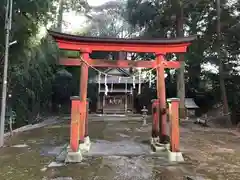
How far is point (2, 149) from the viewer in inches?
259

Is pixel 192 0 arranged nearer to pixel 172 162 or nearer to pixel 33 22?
pixel 33 22

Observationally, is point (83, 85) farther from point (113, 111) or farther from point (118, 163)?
point (113, 111)

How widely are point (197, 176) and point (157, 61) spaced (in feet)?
10.8

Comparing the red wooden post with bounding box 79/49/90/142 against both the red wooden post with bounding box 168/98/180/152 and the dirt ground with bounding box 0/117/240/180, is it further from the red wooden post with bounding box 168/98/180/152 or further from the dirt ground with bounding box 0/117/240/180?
the red wooden post with bounding box 168/98/180/152

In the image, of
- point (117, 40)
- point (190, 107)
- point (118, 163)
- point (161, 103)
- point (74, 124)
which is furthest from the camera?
point (190, 107)

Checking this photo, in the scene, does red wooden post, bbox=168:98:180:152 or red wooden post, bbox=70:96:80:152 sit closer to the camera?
red wooden post, bbox=70:96:80:152

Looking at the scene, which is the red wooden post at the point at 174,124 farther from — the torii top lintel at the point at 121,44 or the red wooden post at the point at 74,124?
the red wooden post at the point at 74,124

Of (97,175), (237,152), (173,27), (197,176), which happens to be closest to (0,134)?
(97,175)

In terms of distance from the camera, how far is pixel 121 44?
6.61m

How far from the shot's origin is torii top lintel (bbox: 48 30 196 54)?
637 cm

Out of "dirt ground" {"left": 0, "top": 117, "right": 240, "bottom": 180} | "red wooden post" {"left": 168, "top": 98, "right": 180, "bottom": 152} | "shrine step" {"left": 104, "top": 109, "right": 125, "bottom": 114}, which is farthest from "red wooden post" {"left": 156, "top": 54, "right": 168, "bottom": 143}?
"shrine step" {"left": 104, "top": 109, "right": 125, "bottom": 114}

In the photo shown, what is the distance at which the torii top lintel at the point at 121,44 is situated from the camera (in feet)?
20.9

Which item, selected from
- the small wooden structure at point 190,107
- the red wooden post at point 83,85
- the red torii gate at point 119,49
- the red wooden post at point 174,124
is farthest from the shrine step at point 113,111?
the red wooden post at point 174,124

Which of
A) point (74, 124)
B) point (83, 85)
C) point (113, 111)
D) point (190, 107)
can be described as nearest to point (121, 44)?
point (83, 85)
